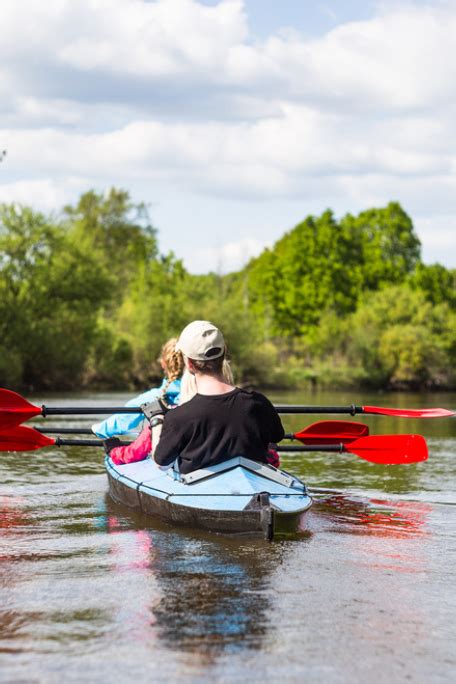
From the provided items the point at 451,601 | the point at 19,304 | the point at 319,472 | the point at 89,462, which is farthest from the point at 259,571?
the point at 19,304

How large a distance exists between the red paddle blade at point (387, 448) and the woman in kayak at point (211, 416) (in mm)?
2788

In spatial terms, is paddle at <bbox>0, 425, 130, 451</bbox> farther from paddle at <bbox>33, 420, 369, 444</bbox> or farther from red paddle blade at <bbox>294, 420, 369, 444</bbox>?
red paddle blade at <bbox>294, 420, 369, 444</bbox>

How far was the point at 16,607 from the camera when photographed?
5137mm

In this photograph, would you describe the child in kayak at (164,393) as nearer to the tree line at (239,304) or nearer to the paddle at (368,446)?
the paddle at (368,446)

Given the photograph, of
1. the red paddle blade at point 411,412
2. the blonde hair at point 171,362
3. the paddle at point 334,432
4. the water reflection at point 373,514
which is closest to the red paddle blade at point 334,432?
the paddle at point 334,432

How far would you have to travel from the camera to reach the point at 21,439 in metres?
9.75

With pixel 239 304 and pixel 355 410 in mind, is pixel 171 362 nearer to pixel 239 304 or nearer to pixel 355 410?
pixel 355 410

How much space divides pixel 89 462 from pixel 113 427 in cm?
408

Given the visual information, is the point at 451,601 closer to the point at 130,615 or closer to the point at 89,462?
the point at 130,615

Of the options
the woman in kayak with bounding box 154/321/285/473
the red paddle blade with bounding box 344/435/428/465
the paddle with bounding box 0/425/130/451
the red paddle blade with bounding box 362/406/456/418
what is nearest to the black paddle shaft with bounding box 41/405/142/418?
the paddle with bounding box 0/425/130/451

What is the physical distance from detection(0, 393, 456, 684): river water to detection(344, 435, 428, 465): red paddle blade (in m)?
0.48

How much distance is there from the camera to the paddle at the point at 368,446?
9508 millimetres

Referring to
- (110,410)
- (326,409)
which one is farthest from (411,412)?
(110,410)

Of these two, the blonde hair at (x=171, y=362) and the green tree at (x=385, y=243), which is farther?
the green tree at (x=385, y=243)
